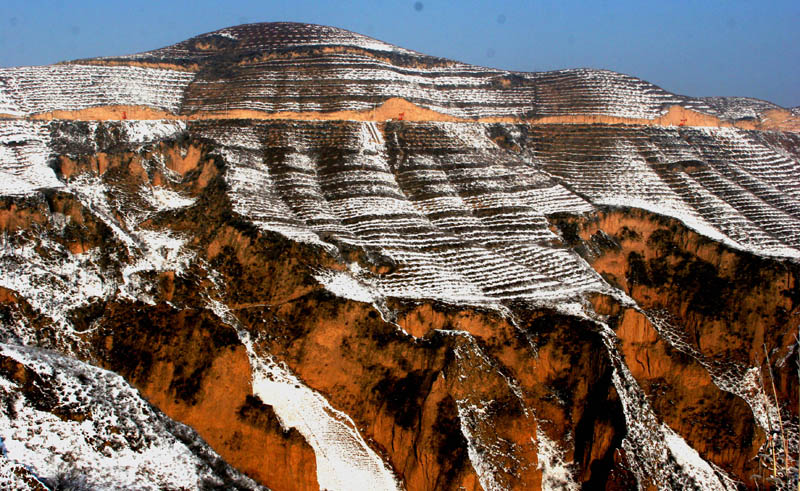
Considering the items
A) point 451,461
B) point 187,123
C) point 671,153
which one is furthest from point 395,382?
point 671,153

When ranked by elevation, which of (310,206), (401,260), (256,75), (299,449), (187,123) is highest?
(256,75)

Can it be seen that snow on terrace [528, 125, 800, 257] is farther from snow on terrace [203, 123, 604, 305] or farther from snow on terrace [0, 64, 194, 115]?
snow on terrace [0, 64, 194, 115]

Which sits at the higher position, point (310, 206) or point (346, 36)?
point (346, 36)

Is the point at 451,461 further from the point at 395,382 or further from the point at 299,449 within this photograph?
the point at 299,449

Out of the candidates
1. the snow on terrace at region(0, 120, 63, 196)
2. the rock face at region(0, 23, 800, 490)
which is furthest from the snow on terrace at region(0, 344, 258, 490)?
the snow on terrace at region(0, 120, 63, 196)

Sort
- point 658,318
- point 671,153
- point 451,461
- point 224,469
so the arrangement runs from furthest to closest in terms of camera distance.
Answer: point 671,153 < point 658,318 < point 451,461 < point 224,469

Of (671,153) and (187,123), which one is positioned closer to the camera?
(187,123)
